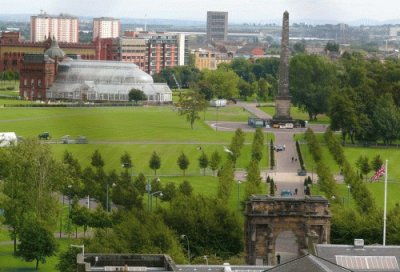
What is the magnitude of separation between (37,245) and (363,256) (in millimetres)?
16348

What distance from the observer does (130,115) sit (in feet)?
386

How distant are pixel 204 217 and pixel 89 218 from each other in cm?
641

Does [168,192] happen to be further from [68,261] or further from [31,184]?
[68,261]

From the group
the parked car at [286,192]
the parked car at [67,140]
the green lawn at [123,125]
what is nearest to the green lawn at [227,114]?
the green lawn at [123,125]

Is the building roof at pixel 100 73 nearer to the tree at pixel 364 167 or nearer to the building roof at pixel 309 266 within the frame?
the tree at pixel 364 167

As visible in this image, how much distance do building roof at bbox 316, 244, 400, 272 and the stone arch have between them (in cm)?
811

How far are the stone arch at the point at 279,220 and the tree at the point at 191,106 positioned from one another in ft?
225

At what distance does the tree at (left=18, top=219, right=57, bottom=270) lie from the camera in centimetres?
4488

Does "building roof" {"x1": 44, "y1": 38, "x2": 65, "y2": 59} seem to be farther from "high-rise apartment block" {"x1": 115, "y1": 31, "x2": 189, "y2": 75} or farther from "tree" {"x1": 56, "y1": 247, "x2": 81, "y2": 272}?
"tree" {"x1": 56, "y1": 247, "x2": 81, "y2": 272}

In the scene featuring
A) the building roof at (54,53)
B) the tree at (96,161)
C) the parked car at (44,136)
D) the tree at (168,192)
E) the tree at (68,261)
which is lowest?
the parked car at (44,136)

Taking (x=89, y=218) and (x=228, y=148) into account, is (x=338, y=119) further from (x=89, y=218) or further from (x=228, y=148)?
(x=89, y=218)

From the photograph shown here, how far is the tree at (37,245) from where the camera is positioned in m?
44.9

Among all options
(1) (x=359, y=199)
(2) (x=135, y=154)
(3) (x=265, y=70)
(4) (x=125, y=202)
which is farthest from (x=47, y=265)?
(3) (x=265, y=70)

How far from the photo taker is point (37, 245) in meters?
45.0
